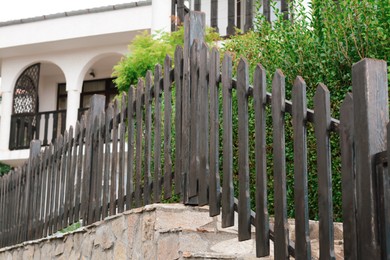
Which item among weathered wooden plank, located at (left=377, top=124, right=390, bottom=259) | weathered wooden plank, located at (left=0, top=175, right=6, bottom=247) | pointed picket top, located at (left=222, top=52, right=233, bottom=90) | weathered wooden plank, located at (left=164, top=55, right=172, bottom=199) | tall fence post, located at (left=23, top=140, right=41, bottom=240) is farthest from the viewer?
weathered wooden plank, located at (left=0, top=175, right=6, bottom=247)

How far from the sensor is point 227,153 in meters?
4.50

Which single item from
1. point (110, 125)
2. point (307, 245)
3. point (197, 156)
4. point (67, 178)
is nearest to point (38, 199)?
point (67, 178)

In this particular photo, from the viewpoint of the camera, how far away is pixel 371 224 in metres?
3.11

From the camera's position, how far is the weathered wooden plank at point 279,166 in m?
3.79

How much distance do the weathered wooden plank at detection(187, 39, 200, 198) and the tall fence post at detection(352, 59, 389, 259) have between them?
1.76m

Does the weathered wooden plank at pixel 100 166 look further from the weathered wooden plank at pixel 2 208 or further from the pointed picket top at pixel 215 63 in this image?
the weathered wooden plank at pixel 2 208

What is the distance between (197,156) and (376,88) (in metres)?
1.86

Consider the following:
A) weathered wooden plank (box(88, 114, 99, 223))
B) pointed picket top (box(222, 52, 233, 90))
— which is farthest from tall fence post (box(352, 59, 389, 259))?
weathered wooden plank (box(88, 114, 99, 223))

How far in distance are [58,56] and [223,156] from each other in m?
13.3

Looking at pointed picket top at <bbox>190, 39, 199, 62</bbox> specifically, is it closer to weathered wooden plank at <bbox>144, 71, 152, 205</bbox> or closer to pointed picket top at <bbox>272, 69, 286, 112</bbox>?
weathered wooden plank at <bbox>144, 71, 152, 205</bbox>

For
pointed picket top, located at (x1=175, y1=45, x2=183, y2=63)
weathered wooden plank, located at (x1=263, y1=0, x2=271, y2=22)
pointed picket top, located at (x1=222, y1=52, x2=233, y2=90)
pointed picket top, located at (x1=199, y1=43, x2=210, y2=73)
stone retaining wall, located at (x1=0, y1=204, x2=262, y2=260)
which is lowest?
stone retaining wall, located at (x1=0, y1=204, x2=262, y2=260)

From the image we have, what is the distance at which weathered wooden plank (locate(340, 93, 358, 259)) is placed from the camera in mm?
3252

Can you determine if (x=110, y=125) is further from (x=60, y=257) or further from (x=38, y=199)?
(x=38, y=199)

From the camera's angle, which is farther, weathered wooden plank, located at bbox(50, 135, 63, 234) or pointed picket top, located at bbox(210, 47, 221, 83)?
weathered wooden plank, located at bbox(50, 135, 63, 234)
